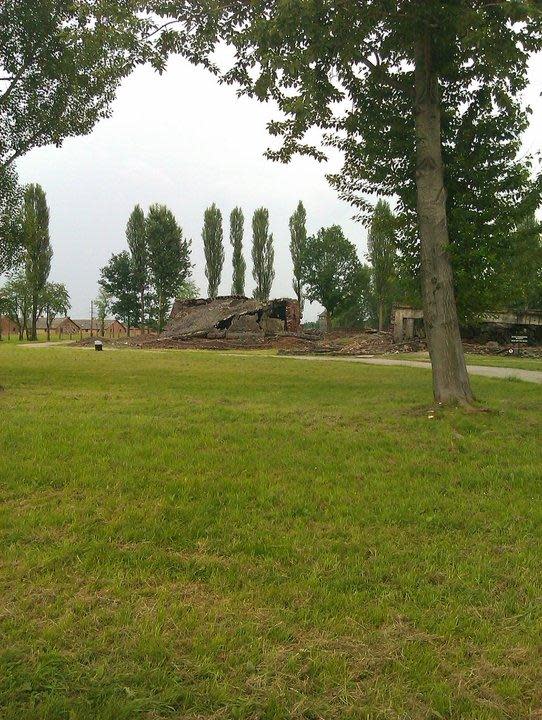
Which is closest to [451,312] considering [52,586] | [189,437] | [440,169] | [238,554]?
[440,169]

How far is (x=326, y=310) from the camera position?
191ft

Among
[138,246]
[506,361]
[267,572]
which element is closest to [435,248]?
[267,572]

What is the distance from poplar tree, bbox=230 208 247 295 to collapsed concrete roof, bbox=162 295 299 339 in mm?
15442

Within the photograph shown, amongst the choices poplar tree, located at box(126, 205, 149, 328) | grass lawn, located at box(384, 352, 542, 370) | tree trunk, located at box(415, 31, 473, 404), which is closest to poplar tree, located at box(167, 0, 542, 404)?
tree trunk, located at box(415, 31, 473, 404)

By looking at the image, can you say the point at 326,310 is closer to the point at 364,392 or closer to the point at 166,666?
the point at 364,392

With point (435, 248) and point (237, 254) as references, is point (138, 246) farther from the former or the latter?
point (435, 248)

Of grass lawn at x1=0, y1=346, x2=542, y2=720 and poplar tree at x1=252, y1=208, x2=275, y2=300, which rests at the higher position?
poplar tree at x1=252, y1=208, x2=275, y2=300

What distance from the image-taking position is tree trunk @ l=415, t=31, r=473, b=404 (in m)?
8.54

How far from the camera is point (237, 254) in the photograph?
6431cm

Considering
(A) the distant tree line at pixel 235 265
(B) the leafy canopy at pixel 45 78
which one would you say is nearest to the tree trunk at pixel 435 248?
(B) the leafy canopy at pixel 45 78

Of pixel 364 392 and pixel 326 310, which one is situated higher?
pixel 326 310

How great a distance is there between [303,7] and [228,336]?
3470cm

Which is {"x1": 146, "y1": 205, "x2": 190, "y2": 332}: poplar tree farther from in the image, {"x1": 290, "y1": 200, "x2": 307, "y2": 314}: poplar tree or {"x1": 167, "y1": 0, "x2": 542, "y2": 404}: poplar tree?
{"x1": 167, "y1": 0, "x2": 542, "y2": 404}: poplar tree

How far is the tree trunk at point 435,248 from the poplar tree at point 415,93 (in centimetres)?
2
